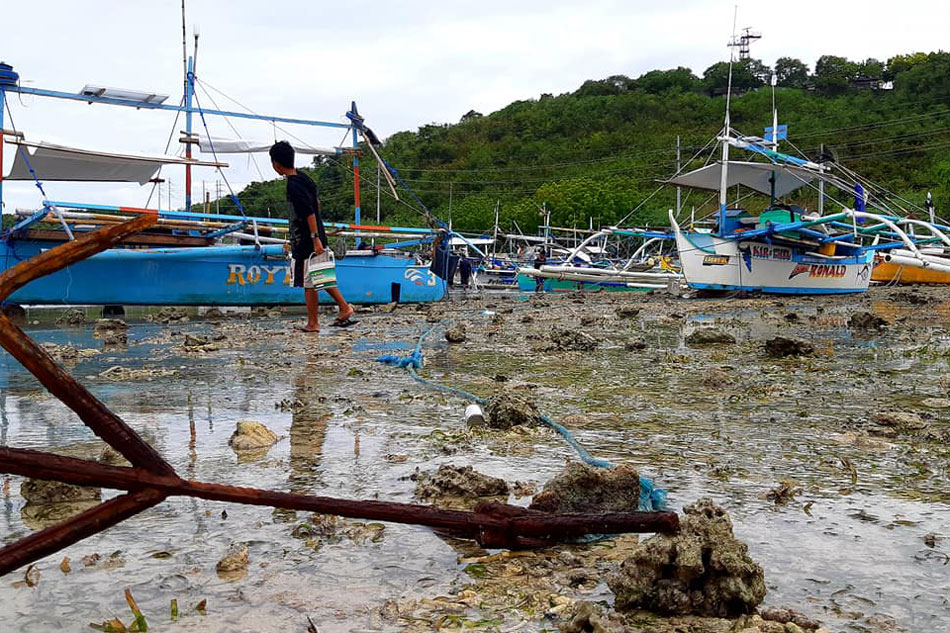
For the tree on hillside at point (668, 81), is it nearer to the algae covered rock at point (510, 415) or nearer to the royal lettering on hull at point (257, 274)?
the royal lettering on hull at point (257, 274)

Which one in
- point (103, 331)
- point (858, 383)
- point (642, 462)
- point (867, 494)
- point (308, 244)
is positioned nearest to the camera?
point (867, 494)

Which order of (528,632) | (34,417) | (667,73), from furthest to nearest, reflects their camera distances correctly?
(667,73)
(34,417)
(528,632)

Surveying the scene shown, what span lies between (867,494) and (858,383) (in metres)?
2.54

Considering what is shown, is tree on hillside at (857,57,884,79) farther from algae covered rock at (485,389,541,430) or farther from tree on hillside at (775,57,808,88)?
algae covered rock at (485,389,541,430)

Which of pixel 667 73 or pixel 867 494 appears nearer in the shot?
pixel 867 494

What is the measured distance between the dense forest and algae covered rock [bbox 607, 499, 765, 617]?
3752 centimetres

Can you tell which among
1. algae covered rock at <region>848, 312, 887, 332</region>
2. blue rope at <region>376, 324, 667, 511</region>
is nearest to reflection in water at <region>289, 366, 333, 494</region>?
blue rope at <region>376, 324, 667, 511</region>

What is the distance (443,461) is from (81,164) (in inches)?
477

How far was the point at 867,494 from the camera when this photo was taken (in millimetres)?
2443

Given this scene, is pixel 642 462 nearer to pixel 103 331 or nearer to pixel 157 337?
pixel 157 337

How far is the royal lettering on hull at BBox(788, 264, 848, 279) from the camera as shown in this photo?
18234mm

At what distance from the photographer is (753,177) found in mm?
20141

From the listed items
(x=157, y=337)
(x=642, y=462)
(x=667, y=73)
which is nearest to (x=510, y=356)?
(x=642, y=462)

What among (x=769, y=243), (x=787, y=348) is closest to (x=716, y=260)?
(x=769, y=243)
